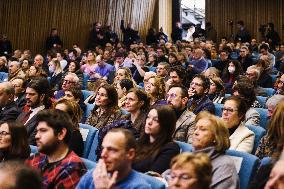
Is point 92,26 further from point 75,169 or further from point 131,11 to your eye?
point 75,169

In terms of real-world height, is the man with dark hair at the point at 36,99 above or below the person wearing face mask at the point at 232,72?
below

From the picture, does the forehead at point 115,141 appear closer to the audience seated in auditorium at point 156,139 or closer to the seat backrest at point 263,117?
the audience seated in auditorium at point 156,139

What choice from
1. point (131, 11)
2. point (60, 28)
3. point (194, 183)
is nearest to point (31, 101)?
point (194, 183)

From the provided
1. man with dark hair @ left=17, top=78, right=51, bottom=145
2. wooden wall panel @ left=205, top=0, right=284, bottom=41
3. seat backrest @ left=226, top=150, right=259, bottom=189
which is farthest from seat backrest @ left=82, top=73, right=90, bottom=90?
wooden wall panel @ left=205, top=0, right=284, bottom=41

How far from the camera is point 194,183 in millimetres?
2287

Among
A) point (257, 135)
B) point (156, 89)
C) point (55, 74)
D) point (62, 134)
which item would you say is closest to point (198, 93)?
point (156, 89)

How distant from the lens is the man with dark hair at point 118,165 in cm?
262

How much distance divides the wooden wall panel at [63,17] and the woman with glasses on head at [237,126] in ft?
31.0

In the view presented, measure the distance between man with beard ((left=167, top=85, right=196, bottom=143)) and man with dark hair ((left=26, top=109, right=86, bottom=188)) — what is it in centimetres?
124

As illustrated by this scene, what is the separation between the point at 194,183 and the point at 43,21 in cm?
1142

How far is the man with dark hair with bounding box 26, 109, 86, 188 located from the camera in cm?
300

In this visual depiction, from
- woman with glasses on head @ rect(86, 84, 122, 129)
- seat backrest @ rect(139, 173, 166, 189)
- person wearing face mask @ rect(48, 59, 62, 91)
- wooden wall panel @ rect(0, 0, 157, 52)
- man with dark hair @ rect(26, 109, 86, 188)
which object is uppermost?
wooden wall panel @ rect(0, 0, 157, 52)

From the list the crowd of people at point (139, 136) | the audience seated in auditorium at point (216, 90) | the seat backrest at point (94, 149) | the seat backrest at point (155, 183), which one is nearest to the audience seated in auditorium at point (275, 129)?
the crowd of people at point (139, 136)

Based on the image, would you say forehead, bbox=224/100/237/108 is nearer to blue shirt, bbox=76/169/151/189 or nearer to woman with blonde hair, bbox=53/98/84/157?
woman with blonde hair, bbox=53/98/84/157
